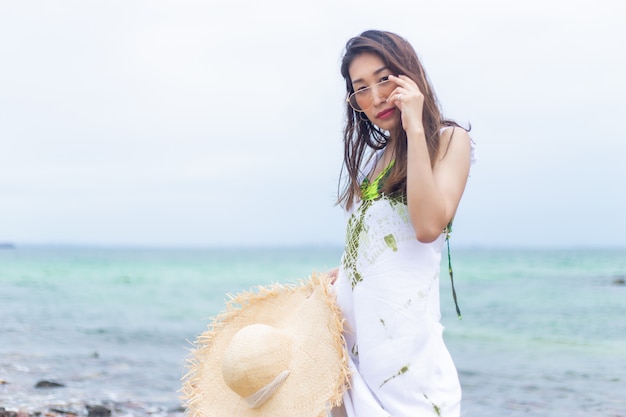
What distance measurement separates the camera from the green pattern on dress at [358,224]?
247 cm

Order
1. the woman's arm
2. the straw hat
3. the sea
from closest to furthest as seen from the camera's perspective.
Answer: the woman's arm, the straw hat, the sea

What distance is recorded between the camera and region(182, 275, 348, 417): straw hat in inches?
95.8

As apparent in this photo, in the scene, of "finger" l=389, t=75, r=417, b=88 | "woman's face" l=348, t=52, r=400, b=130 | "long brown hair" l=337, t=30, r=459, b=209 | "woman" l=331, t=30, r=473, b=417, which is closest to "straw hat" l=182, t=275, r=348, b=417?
"woman" l=331, t=30, r=473, b=417

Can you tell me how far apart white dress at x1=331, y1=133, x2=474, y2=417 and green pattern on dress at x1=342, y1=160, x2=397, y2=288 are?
2cm

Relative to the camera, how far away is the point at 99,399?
25.8 feet

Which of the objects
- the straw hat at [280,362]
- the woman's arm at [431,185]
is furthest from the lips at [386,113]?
the straw hat at [280,362]

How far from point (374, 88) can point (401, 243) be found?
54 centimetres

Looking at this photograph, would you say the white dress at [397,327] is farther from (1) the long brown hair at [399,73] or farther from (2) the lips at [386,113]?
(2) the lips at [386,113]

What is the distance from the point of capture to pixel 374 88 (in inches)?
96.7

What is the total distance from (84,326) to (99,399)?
739 centimetres

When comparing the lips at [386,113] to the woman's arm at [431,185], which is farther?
the lips at [386,113]

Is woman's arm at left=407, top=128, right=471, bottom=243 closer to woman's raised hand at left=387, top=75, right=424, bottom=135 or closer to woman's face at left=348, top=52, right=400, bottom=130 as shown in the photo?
woman's raised hand at left=387, top=75, right=424, bottom=135

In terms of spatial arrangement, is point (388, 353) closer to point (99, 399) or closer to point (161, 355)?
point (99, 399)

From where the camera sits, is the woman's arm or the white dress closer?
the woman's arm
